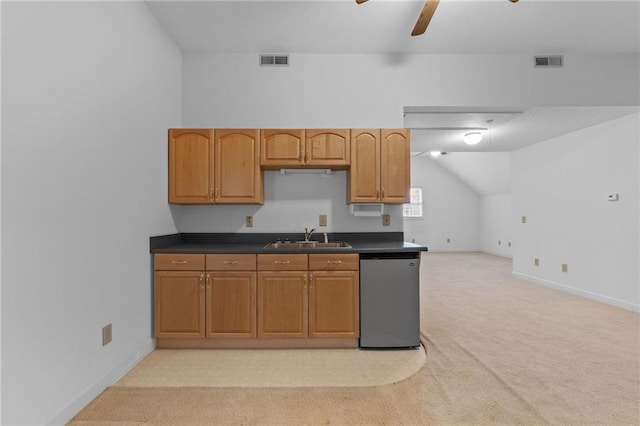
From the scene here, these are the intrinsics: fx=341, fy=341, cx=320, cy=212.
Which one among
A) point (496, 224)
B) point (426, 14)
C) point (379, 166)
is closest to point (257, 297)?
point (379, 166)

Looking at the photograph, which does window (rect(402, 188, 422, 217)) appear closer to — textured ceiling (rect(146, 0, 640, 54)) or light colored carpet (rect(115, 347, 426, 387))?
textured ceiling (rect(146, 0, 640, 54))

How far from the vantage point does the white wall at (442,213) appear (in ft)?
36.1

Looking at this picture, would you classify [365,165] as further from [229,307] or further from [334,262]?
[229,307]

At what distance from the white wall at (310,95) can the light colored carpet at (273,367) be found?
4.20 feet

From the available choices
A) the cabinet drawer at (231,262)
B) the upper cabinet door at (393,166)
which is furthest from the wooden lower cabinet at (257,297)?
the upper cabinet door at (393,166)

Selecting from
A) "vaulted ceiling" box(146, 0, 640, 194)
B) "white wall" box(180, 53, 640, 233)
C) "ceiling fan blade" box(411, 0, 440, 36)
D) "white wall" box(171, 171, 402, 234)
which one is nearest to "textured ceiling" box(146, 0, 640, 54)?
"vaulted ceiling" box(146, 0, 640, 194)

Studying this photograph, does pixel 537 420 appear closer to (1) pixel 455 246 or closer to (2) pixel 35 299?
(2) pixel 35 299

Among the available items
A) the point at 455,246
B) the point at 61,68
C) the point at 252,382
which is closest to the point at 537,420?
the point at 252,382

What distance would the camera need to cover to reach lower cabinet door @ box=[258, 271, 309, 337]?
3.03 m

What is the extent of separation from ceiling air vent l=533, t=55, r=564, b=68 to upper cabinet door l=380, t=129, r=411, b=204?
71.6 inches

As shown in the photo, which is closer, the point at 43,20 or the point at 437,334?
the point at 43,20

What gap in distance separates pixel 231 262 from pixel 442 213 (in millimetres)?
9286

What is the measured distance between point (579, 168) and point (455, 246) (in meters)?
6.15

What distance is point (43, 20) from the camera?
5.92 feet
